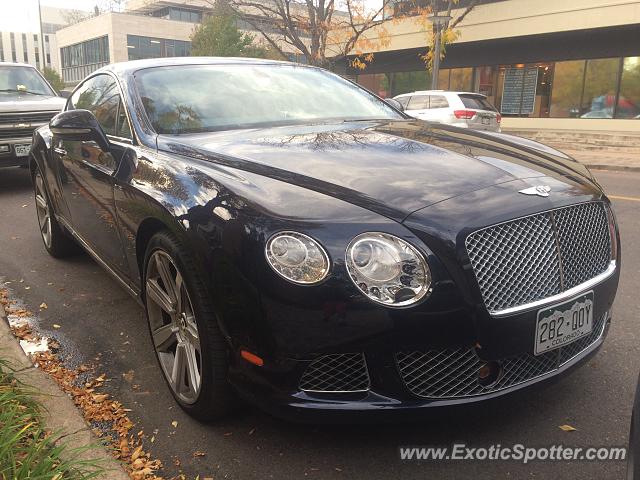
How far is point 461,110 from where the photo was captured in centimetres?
1310

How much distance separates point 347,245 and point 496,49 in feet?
79.6

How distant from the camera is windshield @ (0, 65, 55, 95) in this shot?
9.23 metres

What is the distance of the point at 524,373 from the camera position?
2.19 meters

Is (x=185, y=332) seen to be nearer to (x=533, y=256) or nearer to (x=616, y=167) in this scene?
(x=533, y=256)

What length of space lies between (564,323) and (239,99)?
2170 mm

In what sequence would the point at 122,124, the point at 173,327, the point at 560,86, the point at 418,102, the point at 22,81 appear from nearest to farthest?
1. the point at 173,327
2. the point at 122,124
3. the point at 22,81
4. the point at 418,102
5. the point at 560,86

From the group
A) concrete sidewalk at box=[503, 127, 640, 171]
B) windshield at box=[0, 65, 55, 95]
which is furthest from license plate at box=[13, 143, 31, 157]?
concrete sidewalk at box=[503, 127, 640, 171]

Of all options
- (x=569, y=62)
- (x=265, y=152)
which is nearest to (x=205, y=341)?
(x=265, y=152)

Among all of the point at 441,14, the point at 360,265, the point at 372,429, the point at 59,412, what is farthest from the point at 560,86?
the point at 59,412

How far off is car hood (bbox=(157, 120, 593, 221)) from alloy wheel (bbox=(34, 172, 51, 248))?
2.60 m

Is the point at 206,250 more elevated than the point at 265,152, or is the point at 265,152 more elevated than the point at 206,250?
the point at 265,152

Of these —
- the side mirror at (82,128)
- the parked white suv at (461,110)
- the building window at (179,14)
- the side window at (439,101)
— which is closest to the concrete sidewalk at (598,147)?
the parked white suv at (461,110)

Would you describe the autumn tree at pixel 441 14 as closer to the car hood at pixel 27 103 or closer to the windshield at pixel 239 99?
the car hood at pixel 27 103

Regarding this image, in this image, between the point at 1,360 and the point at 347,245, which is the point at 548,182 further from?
the point at 1,360
